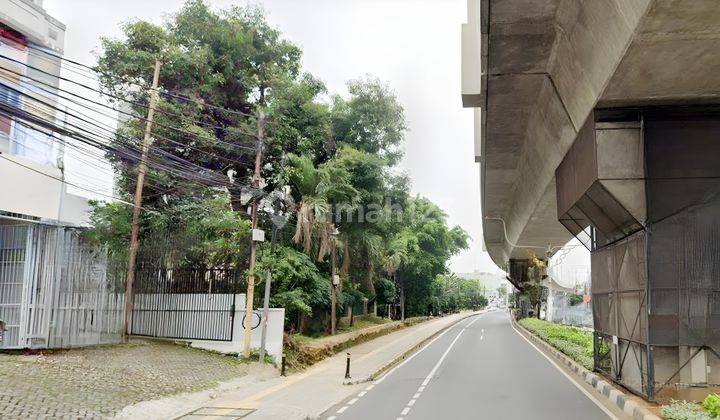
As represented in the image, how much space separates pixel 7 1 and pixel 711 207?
25.0 metres

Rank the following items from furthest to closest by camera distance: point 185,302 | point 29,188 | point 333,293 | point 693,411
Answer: point 333,293 → point 185,302 → point 29,188 → point 693,411

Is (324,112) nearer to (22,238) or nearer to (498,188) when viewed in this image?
(498,188)

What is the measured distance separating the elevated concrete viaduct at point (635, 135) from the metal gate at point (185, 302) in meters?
9.43

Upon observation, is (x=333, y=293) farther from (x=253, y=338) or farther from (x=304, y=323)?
(x=253, y=338)

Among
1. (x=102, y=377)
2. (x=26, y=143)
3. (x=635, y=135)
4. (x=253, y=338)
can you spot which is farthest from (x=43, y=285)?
(x=635, y=135)

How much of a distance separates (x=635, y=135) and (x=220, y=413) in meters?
9.38

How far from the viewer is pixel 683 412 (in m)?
9.06

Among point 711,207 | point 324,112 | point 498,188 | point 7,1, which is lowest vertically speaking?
point 711,207

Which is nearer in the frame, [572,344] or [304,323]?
[572,344]

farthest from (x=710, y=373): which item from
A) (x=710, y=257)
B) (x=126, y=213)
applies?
(x=126, y=213)

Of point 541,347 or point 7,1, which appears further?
point 541,347

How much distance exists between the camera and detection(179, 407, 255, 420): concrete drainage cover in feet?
33.6

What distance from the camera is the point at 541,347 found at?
2789 cm

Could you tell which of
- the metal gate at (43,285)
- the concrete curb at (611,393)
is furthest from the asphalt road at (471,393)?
the metal gate at (43,285)
